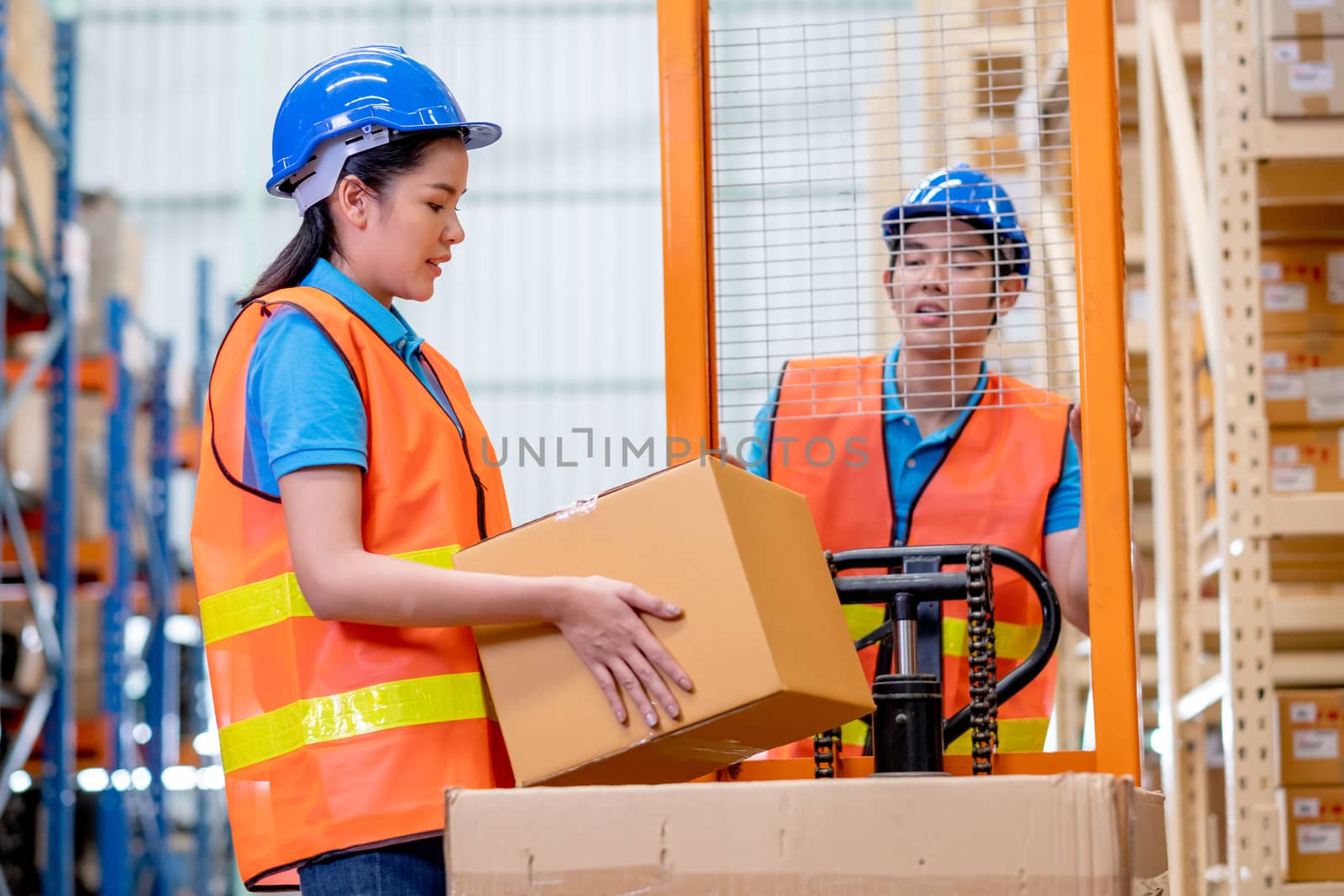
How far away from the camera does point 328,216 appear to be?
2.01 metres

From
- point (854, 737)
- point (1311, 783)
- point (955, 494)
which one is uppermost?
point (955, 494)

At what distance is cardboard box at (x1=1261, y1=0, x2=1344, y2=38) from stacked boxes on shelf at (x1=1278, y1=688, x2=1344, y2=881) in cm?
152

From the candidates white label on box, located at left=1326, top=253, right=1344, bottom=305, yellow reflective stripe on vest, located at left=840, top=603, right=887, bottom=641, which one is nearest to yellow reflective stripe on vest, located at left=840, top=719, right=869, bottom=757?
yellow reflective stripe on vest, located at left=840, top=603, right=887, bottom=641

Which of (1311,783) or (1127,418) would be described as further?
(1311,783)

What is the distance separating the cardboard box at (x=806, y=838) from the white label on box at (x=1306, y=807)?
2.29 meters

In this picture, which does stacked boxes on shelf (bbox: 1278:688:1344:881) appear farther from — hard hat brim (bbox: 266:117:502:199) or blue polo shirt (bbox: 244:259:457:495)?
blue polo shirt (bbox: 244:259:457:495)

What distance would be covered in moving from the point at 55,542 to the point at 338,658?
4578 millimetres

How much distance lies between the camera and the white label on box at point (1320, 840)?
3.60 metres

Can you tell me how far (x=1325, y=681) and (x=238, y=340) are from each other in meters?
3.13

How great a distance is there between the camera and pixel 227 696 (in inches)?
72.7

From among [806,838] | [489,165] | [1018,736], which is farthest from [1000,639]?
[489,165]

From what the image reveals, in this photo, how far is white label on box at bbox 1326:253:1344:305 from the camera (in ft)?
12.5

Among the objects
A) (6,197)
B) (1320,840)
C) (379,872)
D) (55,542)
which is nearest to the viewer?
(379,872)

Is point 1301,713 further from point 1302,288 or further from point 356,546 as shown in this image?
point 356,546
